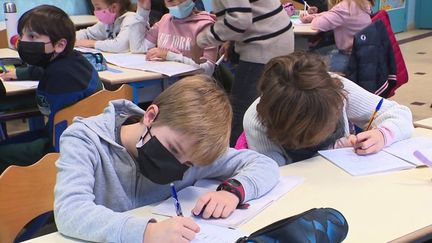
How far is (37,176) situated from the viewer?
4.64ft

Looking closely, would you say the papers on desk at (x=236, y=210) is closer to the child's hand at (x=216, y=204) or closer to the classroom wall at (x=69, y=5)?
the child's hand at (x=216, y=204)

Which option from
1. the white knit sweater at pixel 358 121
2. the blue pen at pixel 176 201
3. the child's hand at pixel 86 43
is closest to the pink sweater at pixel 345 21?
the child's hand at pixel 86 43

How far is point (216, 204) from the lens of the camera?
4.17 ft

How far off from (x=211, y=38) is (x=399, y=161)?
1.46m

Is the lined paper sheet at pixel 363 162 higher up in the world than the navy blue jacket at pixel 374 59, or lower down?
higher up

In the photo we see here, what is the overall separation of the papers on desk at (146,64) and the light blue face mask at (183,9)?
0.99 ft

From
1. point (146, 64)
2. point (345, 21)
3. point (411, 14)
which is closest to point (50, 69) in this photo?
point (146, 64)

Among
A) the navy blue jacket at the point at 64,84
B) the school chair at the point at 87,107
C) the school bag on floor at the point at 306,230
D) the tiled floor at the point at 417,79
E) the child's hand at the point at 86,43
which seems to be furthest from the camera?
the tiled floor at the point at 417,79

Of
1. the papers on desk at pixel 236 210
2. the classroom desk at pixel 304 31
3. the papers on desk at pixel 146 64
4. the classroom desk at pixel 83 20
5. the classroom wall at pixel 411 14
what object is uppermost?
the papers on desk at pixel 236 210

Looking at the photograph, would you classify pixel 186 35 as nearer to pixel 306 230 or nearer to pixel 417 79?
pixel 306 230

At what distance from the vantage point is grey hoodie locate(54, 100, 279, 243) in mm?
1140

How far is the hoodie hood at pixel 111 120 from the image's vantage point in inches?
53.7

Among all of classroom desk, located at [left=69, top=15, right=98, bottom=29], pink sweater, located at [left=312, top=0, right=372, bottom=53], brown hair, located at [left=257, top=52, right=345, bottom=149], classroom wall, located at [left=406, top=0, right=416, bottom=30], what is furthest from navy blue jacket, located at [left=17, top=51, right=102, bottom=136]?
classroom wall, located at [left=406, top=0, right=416, bottom=30]

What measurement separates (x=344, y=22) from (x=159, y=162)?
108 inches
